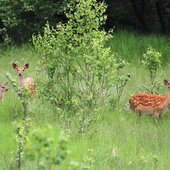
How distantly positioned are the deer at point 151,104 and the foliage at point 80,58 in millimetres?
581

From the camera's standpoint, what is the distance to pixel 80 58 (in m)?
8.66

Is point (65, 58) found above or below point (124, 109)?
above

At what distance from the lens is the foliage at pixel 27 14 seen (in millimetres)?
16094

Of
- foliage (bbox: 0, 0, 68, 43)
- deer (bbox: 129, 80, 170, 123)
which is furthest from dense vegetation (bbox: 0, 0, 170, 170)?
foliage (bbox: 0, 0, 68, 43)

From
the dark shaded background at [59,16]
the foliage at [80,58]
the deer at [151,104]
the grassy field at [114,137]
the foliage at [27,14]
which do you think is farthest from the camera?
the dark shaded background at [59,16]

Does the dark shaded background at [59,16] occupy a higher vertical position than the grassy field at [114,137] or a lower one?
higher

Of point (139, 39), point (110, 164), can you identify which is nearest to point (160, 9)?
point (139, 39)

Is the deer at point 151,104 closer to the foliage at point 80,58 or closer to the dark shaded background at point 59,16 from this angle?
Result: the foliage at point 80,58

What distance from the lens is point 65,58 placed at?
8695 mm

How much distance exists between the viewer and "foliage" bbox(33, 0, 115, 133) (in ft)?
25.8

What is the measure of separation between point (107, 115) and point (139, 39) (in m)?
6.69

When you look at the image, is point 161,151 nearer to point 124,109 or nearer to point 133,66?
point 124,109

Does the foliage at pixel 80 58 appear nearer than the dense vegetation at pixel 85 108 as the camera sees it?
No

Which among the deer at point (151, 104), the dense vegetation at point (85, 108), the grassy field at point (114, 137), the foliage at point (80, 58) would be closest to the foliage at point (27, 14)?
the dense vegetation at point (85, 108)
